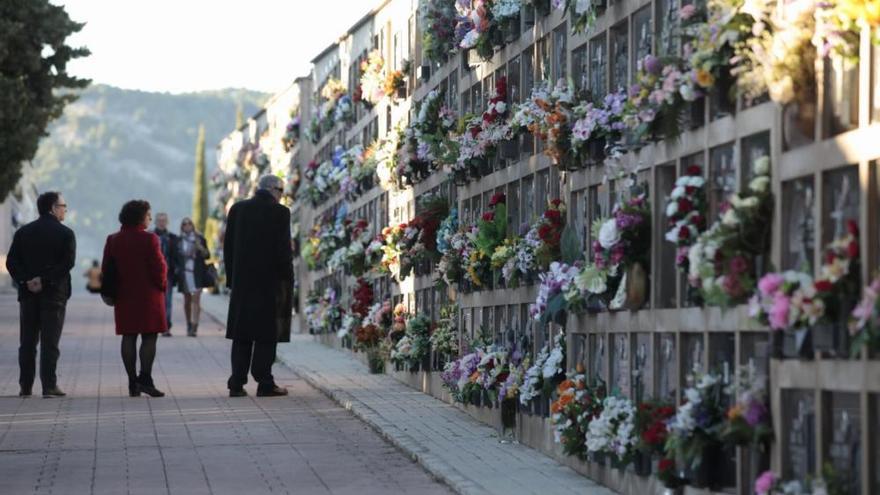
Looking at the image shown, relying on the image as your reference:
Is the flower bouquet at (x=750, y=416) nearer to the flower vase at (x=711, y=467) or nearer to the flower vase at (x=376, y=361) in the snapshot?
the flower vase at (x=711, y=467)

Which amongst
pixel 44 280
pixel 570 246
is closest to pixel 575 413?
pixel 570 246

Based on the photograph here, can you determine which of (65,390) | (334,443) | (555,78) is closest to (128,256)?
(65,390)

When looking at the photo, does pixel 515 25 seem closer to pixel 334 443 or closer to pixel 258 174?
pixel 334 443

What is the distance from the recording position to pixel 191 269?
25.5 metres

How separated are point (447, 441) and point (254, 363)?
169 inches

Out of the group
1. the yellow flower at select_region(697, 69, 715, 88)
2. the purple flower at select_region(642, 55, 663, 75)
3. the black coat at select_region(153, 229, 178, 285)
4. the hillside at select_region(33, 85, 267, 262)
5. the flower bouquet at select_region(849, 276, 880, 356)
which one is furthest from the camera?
the hillside at select_region(33, 85, 267, 262)

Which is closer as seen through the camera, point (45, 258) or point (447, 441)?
point (447, 441)

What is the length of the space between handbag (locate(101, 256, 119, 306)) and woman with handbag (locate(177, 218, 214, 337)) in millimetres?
9343

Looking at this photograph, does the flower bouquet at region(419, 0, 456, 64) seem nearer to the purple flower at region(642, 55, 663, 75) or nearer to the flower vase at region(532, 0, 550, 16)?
the flower vase at region(532, 0, 550, 16)

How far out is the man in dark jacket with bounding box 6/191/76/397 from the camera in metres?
14.7

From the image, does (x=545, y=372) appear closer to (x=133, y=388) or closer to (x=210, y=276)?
(x=133, y=388)

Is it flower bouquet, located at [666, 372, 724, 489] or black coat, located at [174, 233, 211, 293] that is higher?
black coat, located at [174, 233, 211, 293]

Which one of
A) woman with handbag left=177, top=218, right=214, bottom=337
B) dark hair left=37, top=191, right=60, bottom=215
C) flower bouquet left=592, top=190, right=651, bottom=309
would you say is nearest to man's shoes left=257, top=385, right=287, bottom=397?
dark hair left=37, top=191, right=60, bottom=215

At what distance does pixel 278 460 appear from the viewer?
10.3m
